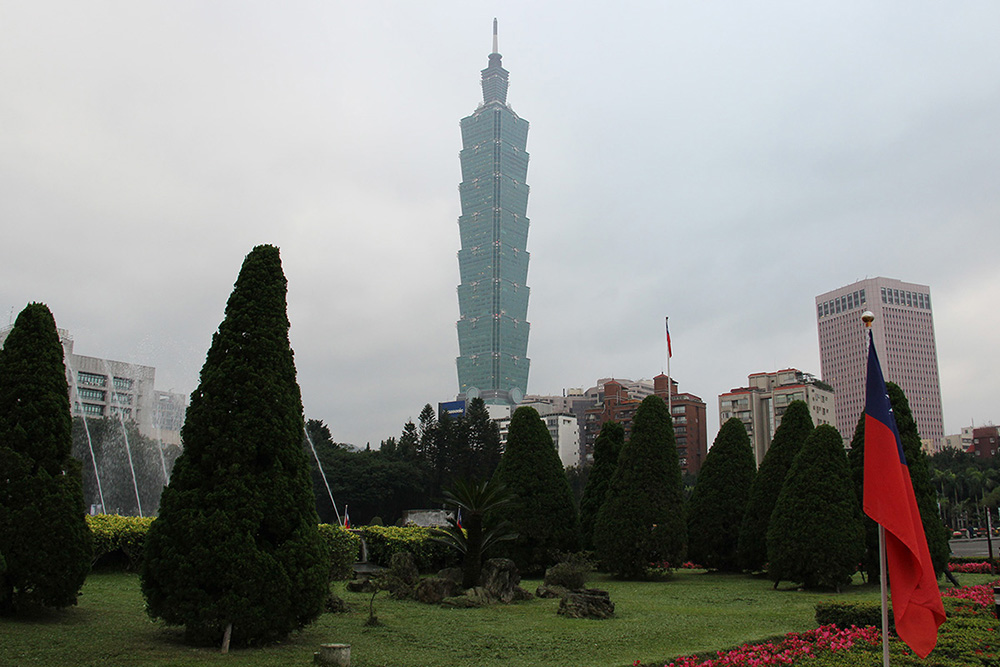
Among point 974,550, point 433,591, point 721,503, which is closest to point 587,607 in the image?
point 433,591

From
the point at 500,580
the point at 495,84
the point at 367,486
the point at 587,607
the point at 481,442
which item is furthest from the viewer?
the point at 495,84

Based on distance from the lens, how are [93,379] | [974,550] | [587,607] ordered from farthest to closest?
[93,379] → [974,550] → [587,607]

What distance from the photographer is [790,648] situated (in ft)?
28.3

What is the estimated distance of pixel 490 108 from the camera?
566 ft

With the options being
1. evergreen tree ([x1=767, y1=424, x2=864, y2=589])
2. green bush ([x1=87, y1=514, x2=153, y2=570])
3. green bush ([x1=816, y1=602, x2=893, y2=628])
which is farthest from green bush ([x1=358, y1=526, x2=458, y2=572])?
green bush ([x1=816, y1=602, x2=893, y2=628])

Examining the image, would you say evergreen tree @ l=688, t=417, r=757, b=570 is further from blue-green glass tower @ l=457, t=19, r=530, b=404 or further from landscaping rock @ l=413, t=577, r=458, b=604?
blue-green glass tower @ l=457, t=19, r=530, b=404

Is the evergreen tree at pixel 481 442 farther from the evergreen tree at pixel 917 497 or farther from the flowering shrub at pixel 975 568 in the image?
the evergreen tree at pixel 917 497

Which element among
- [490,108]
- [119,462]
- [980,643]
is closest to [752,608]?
[980,643]

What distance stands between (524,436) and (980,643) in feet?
48.1

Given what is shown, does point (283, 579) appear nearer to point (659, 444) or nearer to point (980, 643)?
point (980, 643)

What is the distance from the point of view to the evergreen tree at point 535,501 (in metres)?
20.8

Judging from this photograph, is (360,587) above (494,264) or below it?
below

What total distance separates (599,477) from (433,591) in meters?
10.7

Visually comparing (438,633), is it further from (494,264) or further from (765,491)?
(494,264)
